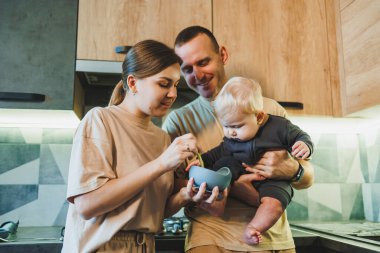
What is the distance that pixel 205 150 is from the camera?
1.29m

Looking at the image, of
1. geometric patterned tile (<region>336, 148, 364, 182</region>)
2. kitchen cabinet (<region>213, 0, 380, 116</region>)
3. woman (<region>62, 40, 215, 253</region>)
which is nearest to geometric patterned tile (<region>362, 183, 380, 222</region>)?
geometric patterned tile (<region>336, 148, 364, 182</region>)

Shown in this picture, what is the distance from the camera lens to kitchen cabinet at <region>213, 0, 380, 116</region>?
178 cm

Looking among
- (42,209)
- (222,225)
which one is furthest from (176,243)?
(42,209)

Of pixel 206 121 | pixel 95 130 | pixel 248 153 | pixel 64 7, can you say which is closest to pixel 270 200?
pixel 248 153

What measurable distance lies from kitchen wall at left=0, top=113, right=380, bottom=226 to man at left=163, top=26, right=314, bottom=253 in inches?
29.8

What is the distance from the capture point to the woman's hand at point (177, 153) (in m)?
0.93

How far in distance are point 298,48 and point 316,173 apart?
757 millimetres

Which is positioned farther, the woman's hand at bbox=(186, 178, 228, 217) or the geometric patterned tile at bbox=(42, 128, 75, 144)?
the geometric patterned tile at bbox=(42, 128, 75, 144)

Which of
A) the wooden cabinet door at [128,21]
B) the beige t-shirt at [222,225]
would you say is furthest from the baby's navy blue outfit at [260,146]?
the wooden cabinet door at [128,21]

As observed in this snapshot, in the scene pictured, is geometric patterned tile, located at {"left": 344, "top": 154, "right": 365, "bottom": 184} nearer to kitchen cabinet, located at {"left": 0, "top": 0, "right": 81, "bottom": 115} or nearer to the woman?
the woman

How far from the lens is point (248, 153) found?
1.17 metres

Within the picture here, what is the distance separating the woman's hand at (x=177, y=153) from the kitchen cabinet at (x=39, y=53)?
81cm

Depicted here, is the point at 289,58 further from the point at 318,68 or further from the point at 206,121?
the point at 206,121

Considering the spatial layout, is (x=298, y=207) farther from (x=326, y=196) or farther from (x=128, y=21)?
(x=128, y=21)
